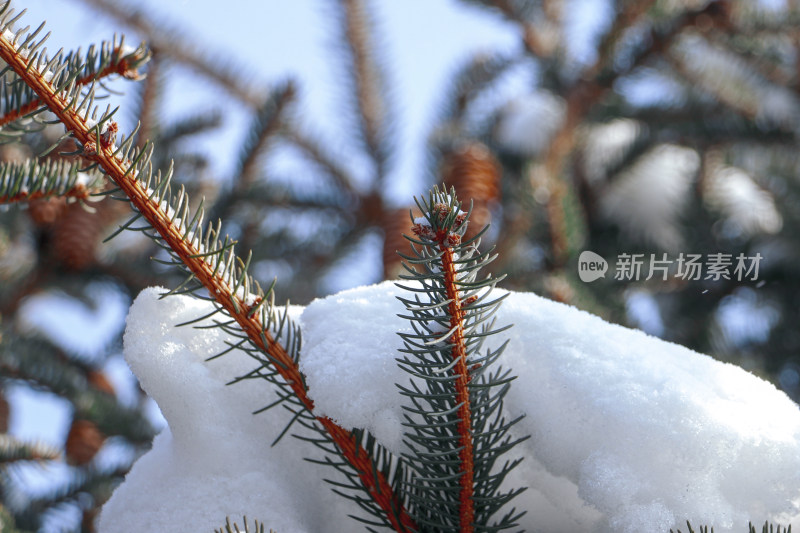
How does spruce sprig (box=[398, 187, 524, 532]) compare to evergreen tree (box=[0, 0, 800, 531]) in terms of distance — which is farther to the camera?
evergreen tree (box=[0, 0, 800, 531])

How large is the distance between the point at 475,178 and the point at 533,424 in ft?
2.50

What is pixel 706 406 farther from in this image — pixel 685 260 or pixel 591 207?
pixel 591 207

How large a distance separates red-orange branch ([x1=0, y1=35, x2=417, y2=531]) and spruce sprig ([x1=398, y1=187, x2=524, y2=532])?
0.09ft

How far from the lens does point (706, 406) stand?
20.8 inches

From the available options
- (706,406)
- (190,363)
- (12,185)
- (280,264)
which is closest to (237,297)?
(190,363)

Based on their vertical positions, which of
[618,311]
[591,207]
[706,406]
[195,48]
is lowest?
[706,406]

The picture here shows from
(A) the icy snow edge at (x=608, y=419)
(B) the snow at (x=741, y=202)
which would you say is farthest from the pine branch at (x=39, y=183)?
(B) the snow at (x=741, y=202)

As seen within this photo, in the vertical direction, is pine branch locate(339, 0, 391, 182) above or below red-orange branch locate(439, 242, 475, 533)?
above

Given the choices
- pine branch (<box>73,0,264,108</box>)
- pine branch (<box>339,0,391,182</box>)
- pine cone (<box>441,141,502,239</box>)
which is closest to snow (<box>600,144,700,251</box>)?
pine cone (<box>441,141,502,239</box>)

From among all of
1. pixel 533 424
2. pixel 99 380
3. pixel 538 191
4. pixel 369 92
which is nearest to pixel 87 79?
pixel 533 424

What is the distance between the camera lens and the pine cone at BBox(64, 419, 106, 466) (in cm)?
133

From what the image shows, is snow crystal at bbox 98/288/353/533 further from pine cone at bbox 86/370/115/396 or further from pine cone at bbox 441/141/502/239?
pine cone at bbox 86/370/115/396

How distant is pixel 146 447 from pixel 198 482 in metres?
0.68

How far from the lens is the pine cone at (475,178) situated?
123 cm
